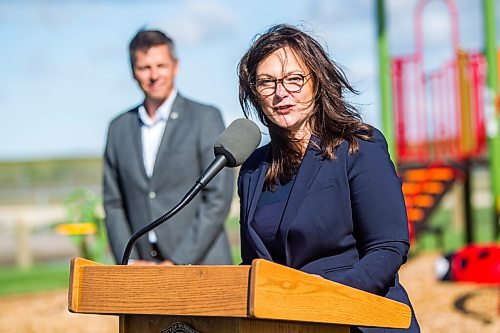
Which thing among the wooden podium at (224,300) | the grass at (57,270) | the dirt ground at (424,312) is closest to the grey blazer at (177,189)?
the wooden podium at (224,300)

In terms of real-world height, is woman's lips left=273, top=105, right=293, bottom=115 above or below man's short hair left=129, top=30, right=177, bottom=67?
below

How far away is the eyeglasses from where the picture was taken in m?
3.00

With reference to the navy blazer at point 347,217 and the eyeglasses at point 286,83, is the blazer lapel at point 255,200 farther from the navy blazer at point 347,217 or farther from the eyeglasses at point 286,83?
the eyeglasses at point 286,83

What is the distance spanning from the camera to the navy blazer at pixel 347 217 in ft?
9.36

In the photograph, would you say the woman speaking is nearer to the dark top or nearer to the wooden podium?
the dark top

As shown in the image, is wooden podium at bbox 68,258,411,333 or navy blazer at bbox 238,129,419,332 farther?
navy blazer at bbox 238,129,419,332

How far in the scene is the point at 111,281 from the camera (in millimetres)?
2668

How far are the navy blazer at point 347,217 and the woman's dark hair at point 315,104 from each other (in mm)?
80

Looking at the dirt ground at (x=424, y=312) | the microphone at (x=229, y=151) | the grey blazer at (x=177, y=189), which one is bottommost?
the dirt ground at (x=424, y=312)

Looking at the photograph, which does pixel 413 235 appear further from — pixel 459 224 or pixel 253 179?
pixel 253 179

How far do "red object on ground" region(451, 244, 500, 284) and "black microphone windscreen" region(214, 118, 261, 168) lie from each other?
28.4ft

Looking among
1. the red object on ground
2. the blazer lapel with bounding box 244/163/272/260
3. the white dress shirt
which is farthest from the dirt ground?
Answer: the blazer lapel with bounding box 244/163/272/260

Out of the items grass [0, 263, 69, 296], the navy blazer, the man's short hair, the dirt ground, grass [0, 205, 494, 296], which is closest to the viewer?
the navy blazer

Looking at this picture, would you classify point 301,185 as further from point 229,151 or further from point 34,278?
point 34,278
